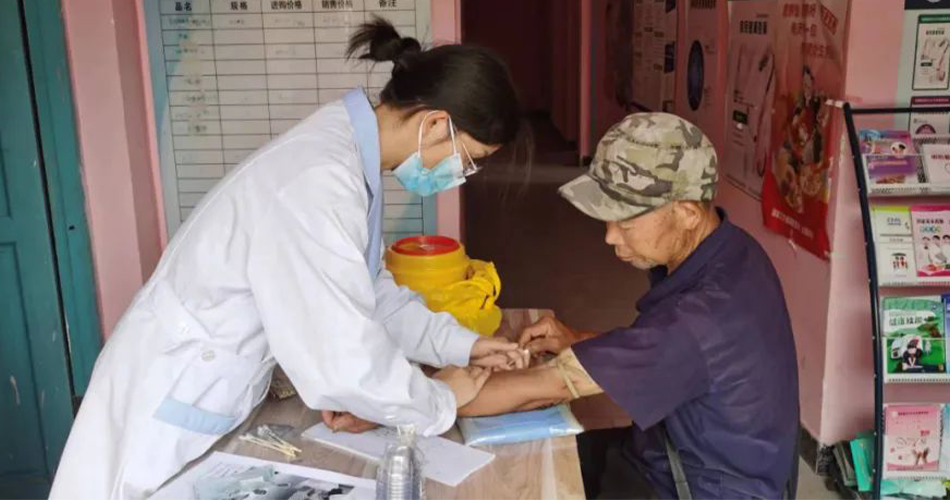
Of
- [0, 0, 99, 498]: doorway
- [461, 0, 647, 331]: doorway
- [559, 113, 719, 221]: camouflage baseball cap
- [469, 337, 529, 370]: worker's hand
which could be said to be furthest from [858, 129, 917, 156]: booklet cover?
[0, 0, 99, 498]: doorway

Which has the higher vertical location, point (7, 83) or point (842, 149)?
point (7, 83)

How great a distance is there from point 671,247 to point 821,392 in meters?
1.65

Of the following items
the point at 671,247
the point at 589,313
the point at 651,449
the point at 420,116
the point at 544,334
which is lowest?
the point at 589,313

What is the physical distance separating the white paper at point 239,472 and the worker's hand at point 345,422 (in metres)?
0.14

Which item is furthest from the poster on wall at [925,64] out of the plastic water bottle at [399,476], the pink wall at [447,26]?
the plastic water bottle at [399,476]

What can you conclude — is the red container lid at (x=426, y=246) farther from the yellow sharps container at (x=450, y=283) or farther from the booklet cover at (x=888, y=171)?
the booklet cover at (x=888, y=171)

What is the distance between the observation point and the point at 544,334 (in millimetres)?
1962

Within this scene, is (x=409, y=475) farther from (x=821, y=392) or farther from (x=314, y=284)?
(x=821, y=392)

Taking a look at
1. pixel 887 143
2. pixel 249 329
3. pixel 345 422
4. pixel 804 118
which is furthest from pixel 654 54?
pixel 249 329

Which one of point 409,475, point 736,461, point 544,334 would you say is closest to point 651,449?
point 736,461

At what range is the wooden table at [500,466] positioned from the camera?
140cm

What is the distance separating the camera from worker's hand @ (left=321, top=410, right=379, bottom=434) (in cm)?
157

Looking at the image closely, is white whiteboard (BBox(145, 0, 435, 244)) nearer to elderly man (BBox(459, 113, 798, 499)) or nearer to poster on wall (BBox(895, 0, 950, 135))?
elderly man (BBox(459, 113, 798, 499))

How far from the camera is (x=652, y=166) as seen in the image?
148 centimetres
